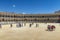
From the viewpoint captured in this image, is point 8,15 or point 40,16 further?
point 40,16

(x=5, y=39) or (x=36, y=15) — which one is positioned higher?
(x=36, y=15)

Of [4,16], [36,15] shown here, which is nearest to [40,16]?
[36,15]

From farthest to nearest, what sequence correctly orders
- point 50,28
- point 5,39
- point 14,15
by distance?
point 14,15, point 50,28, point 5,39

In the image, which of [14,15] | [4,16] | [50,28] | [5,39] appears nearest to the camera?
[5,39]

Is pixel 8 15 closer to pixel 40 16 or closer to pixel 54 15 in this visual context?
pixel 40 16

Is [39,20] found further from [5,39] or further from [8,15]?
[5,39]

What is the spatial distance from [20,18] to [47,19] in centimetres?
2016

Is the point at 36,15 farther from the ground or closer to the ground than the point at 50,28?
farther from the ground

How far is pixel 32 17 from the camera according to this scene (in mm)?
104875

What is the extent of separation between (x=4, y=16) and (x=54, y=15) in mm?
37475

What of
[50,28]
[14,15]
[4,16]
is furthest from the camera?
[14,15]

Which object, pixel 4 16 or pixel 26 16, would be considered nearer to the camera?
pixel 4 16

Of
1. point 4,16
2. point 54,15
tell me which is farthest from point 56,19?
point 4,16

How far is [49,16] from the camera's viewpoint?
341ft
